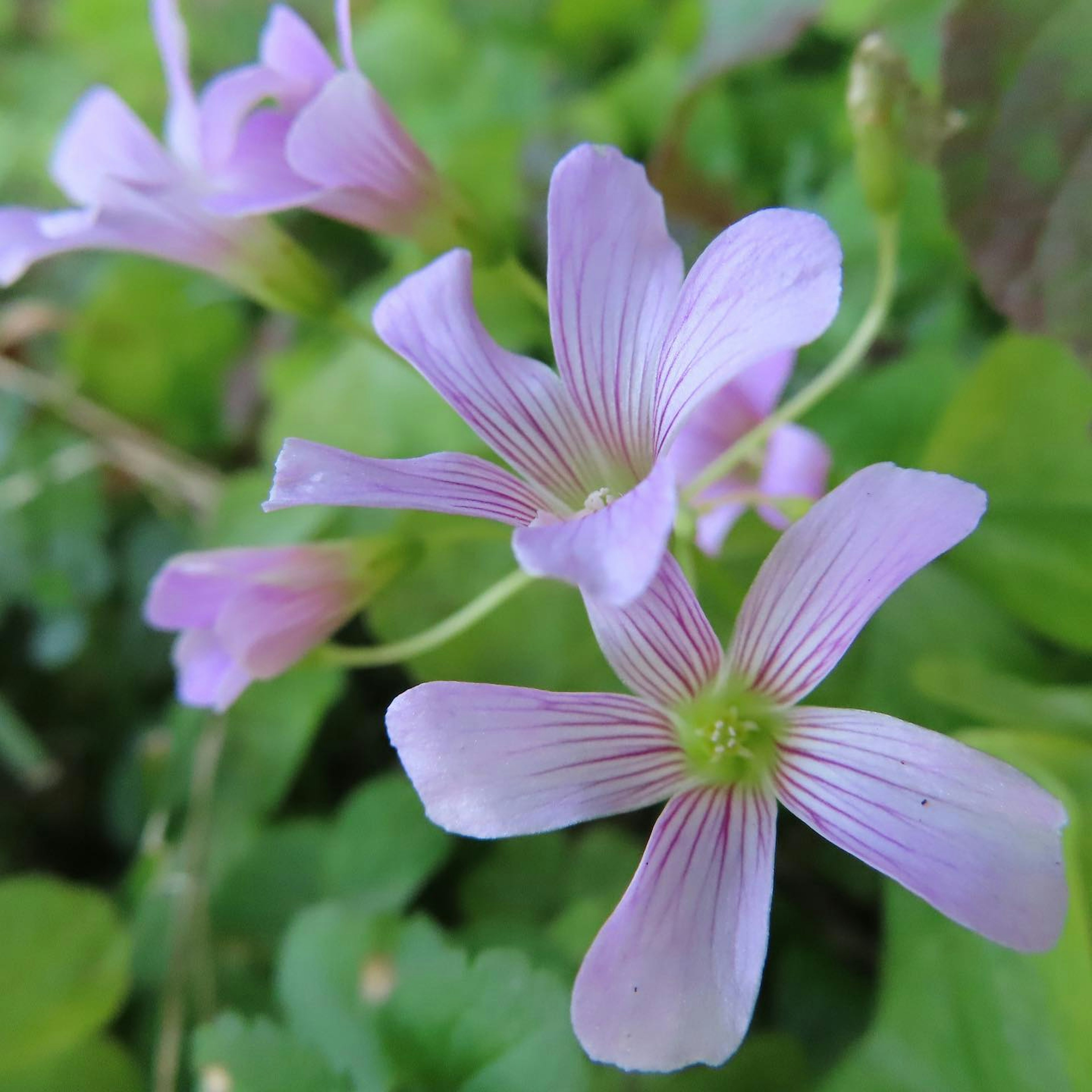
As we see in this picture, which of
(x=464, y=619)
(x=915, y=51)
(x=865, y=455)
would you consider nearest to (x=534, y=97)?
(x=915, y=51)

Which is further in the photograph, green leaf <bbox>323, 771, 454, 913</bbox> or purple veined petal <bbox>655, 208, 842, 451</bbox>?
green leaf <bbox>323, 771, 454, 913</bbox>

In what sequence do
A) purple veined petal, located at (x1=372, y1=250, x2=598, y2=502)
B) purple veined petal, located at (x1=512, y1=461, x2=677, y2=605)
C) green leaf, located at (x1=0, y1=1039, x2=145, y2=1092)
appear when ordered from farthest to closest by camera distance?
green leaf, located at (x1=0, y1=1039, x2=145, y2=1092)
purple veined petal, located at (x1=372, y1=250, x2=598, y2=502)
purple veined petal, located at (x1=512, y1=461, x2=677, y2=605)

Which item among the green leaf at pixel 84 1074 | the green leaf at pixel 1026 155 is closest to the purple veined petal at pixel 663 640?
the green leaf at pixel 1026 155

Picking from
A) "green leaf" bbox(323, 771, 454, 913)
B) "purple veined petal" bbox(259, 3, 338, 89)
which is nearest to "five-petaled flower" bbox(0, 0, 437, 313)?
"purple veined petal" bbox(259, 3, 338, 89)

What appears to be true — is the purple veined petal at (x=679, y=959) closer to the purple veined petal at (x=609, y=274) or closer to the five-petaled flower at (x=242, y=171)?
the purple veined petal at (x=609, y=274)

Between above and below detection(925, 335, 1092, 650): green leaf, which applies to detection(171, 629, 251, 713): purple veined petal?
above

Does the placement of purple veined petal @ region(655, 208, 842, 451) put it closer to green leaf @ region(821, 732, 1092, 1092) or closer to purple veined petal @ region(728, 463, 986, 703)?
purple veined petal @ region(728, 463, 986, 703)

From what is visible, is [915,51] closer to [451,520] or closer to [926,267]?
[926,267]
